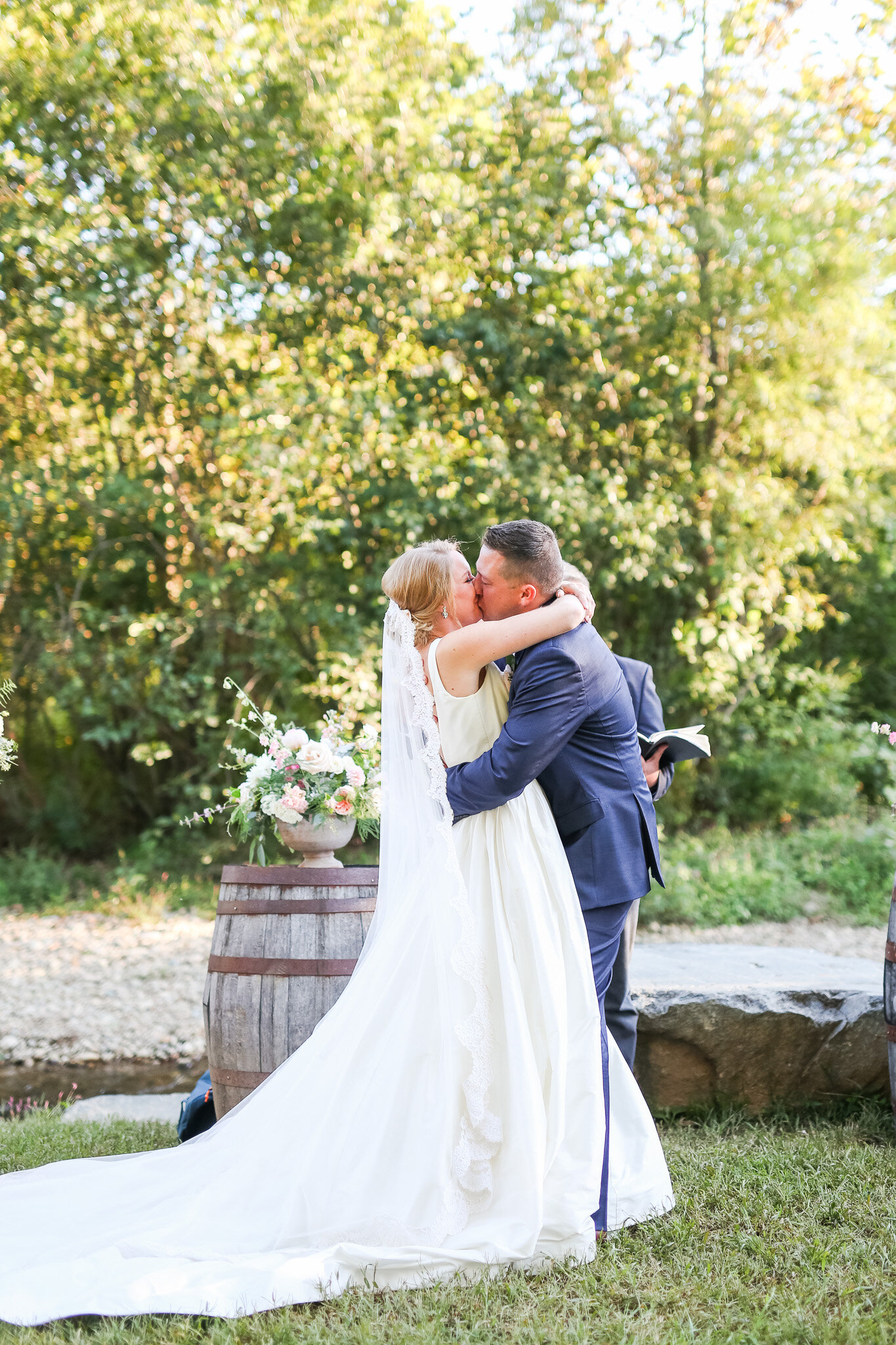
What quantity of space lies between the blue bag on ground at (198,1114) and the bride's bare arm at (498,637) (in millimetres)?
1915

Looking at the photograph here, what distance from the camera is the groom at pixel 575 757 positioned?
2898 mm

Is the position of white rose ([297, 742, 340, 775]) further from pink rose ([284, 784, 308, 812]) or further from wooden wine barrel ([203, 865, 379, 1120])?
wooden wine barrel ([203, 865, 379, 1120])

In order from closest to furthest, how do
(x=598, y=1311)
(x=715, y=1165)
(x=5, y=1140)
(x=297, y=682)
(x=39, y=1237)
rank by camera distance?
1. (x=598, y=1311)
2. (x=39, y=1237)
3. (x=715, y=1165)
4. (x=5, y=1140)
5. (x=297, y=682)

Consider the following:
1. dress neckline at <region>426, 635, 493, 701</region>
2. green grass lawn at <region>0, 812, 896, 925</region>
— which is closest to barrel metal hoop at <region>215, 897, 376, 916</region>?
dress neckline at <region>426, 635, 493, 701</region>

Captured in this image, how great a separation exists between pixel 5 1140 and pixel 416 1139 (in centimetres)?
204

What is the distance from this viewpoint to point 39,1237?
9.27ft

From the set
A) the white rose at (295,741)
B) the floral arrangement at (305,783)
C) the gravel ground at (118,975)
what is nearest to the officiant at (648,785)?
the floral arrangement at (305,783)

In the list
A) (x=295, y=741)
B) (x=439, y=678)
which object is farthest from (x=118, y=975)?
(x=439, y=678)

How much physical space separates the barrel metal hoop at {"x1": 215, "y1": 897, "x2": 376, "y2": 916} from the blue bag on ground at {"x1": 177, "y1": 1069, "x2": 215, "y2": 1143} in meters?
0.70

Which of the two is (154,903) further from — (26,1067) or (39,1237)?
(39,1237)

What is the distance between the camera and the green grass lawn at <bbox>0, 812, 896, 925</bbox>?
26.8 feet

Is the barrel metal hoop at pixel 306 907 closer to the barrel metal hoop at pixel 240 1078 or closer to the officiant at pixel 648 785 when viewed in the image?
the barrel metal hoop at pixel 240 1078

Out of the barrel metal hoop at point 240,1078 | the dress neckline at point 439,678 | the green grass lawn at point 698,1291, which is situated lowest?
the green grass lawn at point 698,1291

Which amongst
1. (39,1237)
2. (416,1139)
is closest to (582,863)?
(416,1139)
